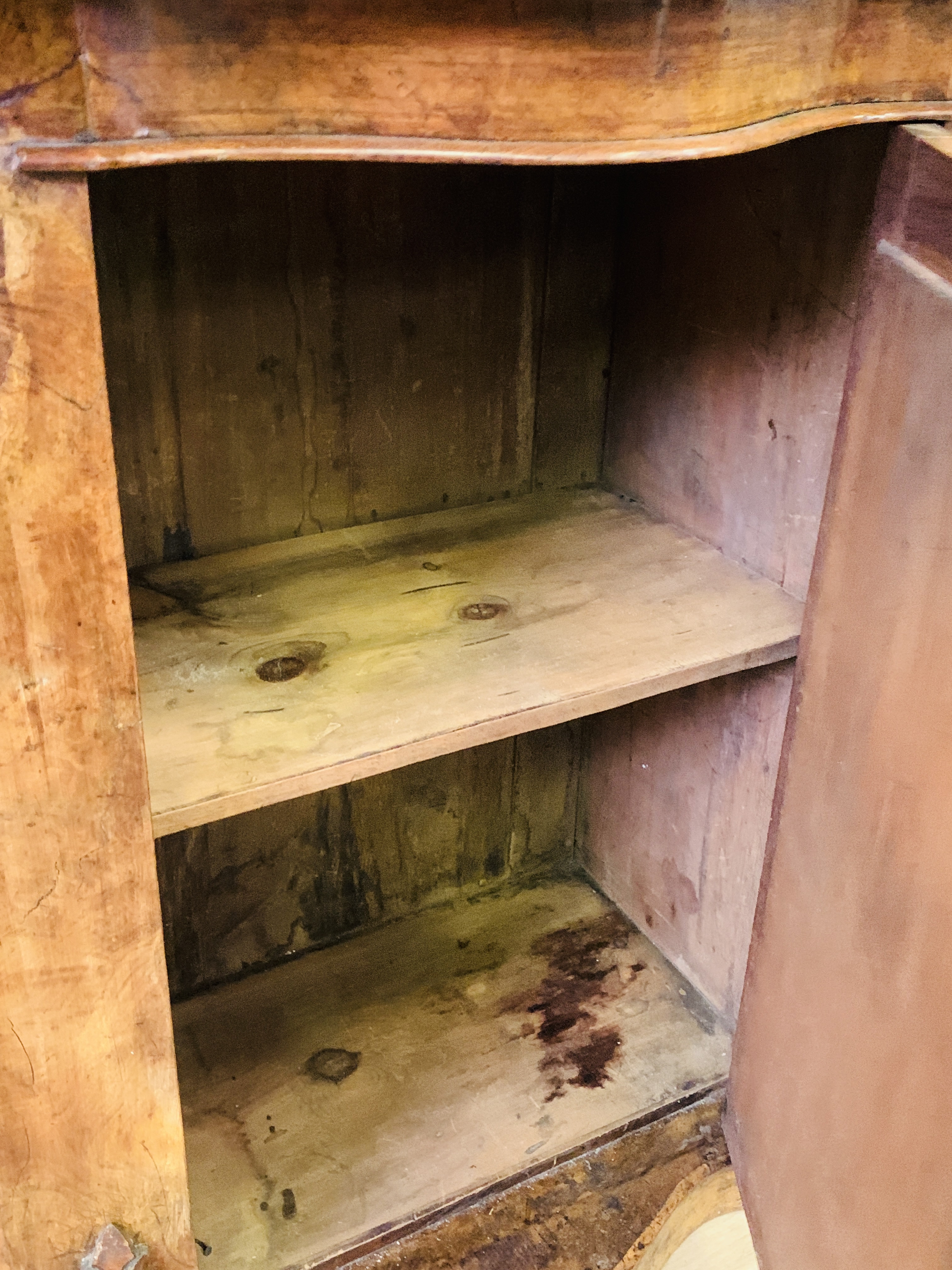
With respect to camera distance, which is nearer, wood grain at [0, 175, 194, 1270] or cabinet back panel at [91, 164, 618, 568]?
wood grain at [0, 175, 194, 1270]

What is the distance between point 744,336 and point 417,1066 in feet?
2.53

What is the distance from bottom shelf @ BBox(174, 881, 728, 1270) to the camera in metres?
1.03

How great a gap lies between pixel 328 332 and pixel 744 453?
1.28 feet

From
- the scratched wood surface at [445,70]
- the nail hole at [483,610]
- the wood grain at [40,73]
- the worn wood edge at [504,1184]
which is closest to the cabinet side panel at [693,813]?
the worn wood edge at [504,1184]

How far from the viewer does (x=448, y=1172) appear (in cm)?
105

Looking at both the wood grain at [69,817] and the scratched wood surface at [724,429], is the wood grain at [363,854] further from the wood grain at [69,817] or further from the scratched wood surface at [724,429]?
the wood grain at [69,817]

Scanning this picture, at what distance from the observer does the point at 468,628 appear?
940 mm

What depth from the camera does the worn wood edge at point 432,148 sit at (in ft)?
1.60

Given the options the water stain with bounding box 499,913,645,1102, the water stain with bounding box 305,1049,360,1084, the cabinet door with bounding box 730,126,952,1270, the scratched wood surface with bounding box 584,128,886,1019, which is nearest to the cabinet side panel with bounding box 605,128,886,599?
the scratched wood surface with bounding box 584,128,886,1019

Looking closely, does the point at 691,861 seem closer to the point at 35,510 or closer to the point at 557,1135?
the point at 557,1135

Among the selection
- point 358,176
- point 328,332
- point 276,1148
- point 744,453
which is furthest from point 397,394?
point 276,1148

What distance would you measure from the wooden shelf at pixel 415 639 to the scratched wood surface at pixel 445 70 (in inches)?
15.2

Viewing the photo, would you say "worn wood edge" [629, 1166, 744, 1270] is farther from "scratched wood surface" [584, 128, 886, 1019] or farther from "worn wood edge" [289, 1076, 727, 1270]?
"scratched wood surface" [584, 128, 886, 1019]

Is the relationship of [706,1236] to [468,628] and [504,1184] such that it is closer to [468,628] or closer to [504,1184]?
[504,1184]
